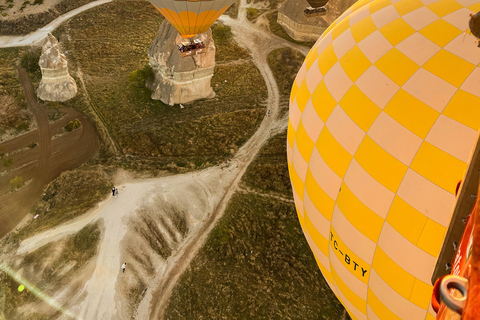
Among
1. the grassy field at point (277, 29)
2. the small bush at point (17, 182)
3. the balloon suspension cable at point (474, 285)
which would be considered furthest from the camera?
the grassy field at point (277, 29)

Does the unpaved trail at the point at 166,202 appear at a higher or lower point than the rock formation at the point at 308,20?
lower

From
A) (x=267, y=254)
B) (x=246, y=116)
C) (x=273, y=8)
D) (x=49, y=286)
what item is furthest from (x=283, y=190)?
(x=273, y=8)

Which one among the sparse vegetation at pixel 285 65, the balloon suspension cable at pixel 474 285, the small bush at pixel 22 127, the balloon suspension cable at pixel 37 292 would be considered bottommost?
the balloon suspension cable at pixel 37 292

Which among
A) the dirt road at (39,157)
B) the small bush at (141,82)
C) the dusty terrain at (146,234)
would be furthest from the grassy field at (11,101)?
the small bush at (141,82)

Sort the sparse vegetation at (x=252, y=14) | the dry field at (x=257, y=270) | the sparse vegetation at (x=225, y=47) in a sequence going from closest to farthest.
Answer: the dry field at (x=257, y=270)
the sparse vegetation at (x=225, y=47)
the sparse vegetation at (x=252, y=14)

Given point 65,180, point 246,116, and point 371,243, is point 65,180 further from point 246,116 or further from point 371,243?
point 371,243

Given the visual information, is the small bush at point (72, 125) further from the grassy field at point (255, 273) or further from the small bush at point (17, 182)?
the grassy field at point (255, 273)
